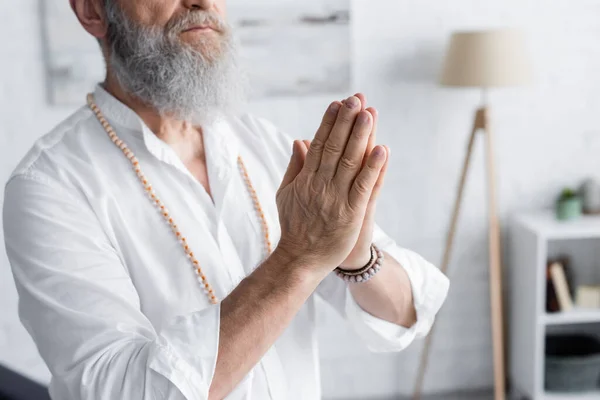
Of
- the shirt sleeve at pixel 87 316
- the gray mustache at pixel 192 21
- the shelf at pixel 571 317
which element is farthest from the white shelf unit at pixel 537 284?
the shirt sleeve at pixel 87 316

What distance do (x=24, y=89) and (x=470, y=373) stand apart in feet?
7.64

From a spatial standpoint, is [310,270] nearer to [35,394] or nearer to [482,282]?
[35,394]

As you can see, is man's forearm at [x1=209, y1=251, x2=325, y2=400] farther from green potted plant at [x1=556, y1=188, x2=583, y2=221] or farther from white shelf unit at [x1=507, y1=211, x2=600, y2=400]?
green potted plant at [x1=556, y1=188, x2=583, y2=221]

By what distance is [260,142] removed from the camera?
5.14 feet

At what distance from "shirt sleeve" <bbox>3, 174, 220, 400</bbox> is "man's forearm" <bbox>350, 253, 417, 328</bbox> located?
0.37 m

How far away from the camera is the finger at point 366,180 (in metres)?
1.02

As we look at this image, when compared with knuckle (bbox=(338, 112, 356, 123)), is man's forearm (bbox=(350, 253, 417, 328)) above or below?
below

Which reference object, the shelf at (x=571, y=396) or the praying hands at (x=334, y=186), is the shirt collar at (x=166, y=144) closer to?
the praying hands at (x=334, y=186)

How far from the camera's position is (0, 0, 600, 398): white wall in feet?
9.95

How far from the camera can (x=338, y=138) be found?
1024 millimetres

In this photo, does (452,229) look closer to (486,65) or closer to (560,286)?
(560,286)

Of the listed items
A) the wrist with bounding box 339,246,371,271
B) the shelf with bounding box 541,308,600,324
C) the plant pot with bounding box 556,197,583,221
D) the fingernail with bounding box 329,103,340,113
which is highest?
the fingernail with bounding box 329,103,340,113

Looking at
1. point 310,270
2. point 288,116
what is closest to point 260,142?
point 310,270

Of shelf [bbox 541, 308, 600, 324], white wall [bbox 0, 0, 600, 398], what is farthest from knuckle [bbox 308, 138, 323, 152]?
shelf [bbox 541, 308, 600, 324]
